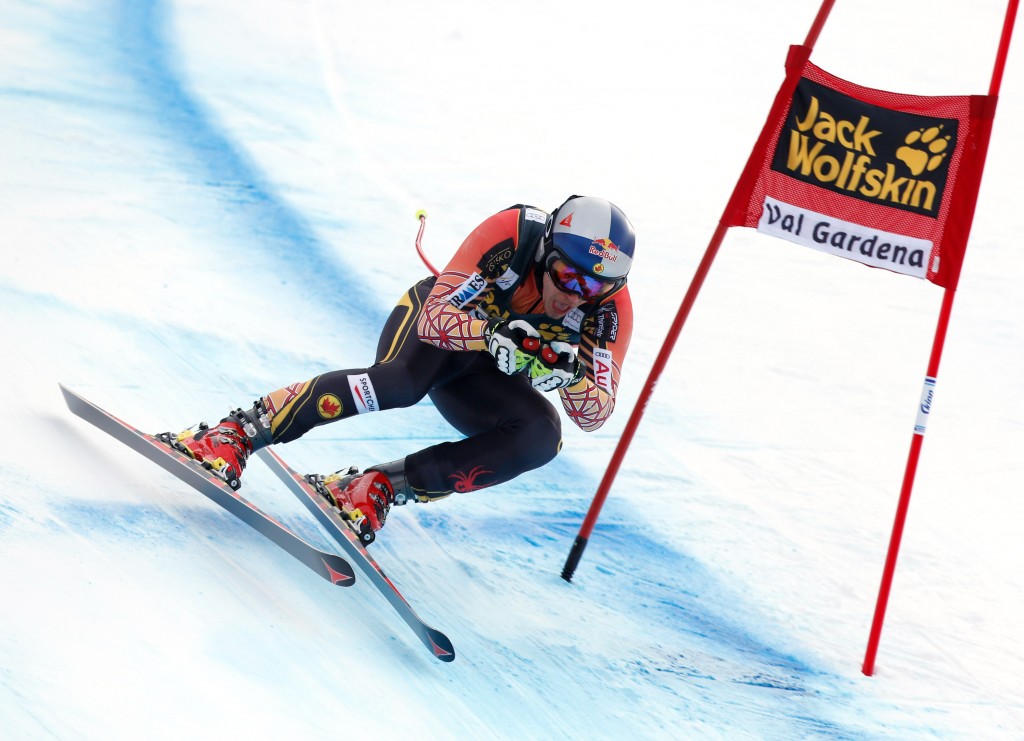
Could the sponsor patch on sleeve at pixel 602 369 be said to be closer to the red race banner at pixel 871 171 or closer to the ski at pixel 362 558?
the red race banner at pixel 871 171

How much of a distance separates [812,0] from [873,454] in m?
8.53

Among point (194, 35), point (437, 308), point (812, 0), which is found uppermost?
point (812, 0)

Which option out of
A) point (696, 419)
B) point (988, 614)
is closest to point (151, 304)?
point (696, 419)

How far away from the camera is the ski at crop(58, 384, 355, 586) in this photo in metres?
3.74

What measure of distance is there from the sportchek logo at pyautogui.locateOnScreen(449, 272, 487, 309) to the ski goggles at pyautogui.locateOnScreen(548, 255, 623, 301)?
28 cm

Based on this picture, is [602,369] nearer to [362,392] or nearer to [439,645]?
[362,392]

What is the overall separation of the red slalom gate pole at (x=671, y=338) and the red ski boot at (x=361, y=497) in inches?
38.7

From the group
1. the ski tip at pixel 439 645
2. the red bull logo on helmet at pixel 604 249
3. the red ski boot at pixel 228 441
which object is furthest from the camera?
the red ski boot at pixel 228 441

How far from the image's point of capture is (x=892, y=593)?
5059 millimetres

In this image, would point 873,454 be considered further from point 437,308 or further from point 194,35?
point 194,35

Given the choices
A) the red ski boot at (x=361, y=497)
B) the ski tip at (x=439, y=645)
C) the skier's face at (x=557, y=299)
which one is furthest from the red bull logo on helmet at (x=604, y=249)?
the ski tip at (x=439, y=645)

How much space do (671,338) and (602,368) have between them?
58cm

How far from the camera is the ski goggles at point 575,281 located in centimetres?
398

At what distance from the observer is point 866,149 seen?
4.32 meters
